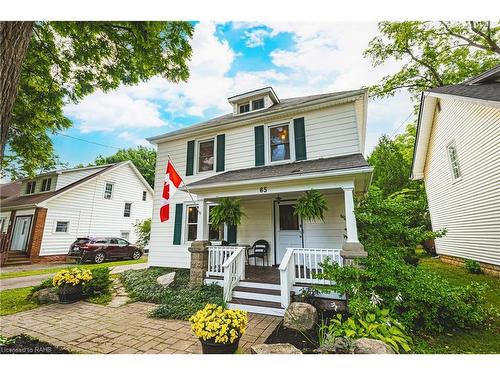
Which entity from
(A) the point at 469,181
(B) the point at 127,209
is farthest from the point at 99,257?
(A) the point at 469,181

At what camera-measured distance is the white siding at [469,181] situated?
5859mm

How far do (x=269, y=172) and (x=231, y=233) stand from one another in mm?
2434

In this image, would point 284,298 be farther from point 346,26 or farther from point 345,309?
point 346,26

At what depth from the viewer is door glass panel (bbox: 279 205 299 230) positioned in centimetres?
620

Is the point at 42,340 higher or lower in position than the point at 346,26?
lower

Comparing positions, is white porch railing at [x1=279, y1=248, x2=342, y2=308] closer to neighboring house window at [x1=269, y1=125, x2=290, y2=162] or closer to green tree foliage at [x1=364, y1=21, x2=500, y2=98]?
neighboring house window at [x1=269, y1=125, x2=290, y2=162]

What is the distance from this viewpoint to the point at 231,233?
6.72 metres

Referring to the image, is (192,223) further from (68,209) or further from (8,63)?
(68,209)

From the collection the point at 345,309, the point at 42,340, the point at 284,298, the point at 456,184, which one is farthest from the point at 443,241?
the point at 42,340

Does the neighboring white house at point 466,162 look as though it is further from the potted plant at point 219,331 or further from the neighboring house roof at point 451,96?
the potted plant at point 219,331

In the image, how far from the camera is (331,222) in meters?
5.72

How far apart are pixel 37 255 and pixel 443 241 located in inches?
764

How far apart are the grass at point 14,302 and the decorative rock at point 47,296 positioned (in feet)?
0.43

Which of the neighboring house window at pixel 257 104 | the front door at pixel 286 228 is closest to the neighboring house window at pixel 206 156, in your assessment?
the neighboring house window at pixel 257 104
